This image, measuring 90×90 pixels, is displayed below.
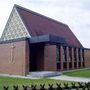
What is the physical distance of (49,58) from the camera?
27.5 metres

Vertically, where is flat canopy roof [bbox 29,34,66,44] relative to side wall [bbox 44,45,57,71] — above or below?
above

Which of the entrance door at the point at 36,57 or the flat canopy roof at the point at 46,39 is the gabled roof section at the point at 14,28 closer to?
the entrance door at the point at 36,57

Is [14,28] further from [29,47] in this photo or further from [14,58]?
[14,58]

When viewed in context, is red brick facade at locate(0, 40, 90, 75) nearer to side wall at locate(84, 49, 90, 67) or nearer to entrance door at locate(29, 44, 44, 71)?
entrance door at locate(29, 44, 44, 71)

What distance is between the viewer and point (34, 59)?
27.2 metres

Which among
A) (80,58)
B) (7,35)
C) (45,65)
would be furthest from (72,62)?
(7,35)

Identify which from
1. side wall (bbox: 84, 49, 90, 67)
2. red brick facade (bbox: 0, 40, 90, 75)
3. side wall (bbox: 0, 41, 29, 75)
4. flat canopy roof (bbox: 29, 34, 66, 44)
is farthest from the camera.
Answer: side wall (bbox: 84, 49, 90, 67)

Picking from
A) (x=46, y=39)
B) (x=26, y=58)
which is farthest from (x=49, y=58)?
(x=46, y=39)

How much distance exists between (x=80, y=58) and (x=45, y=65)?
12.6 m

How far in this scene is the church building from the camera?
2411 cm

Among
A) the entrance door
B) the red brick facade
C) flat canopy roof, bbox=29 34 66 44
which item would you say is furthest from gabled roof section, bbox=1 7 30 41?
flat canopy roof, bbox=29 34 66 44

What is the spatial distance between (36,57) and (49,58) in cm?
165

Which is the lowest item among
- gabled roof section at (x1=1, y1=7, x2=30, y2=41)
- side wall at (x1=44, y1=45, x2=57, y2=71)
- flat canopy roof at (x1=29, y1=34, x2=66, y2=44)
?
side wall at (x1=44, y1=45, x2=57, y2=71)

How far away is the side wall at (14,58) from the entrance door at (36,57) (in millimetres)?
2221
